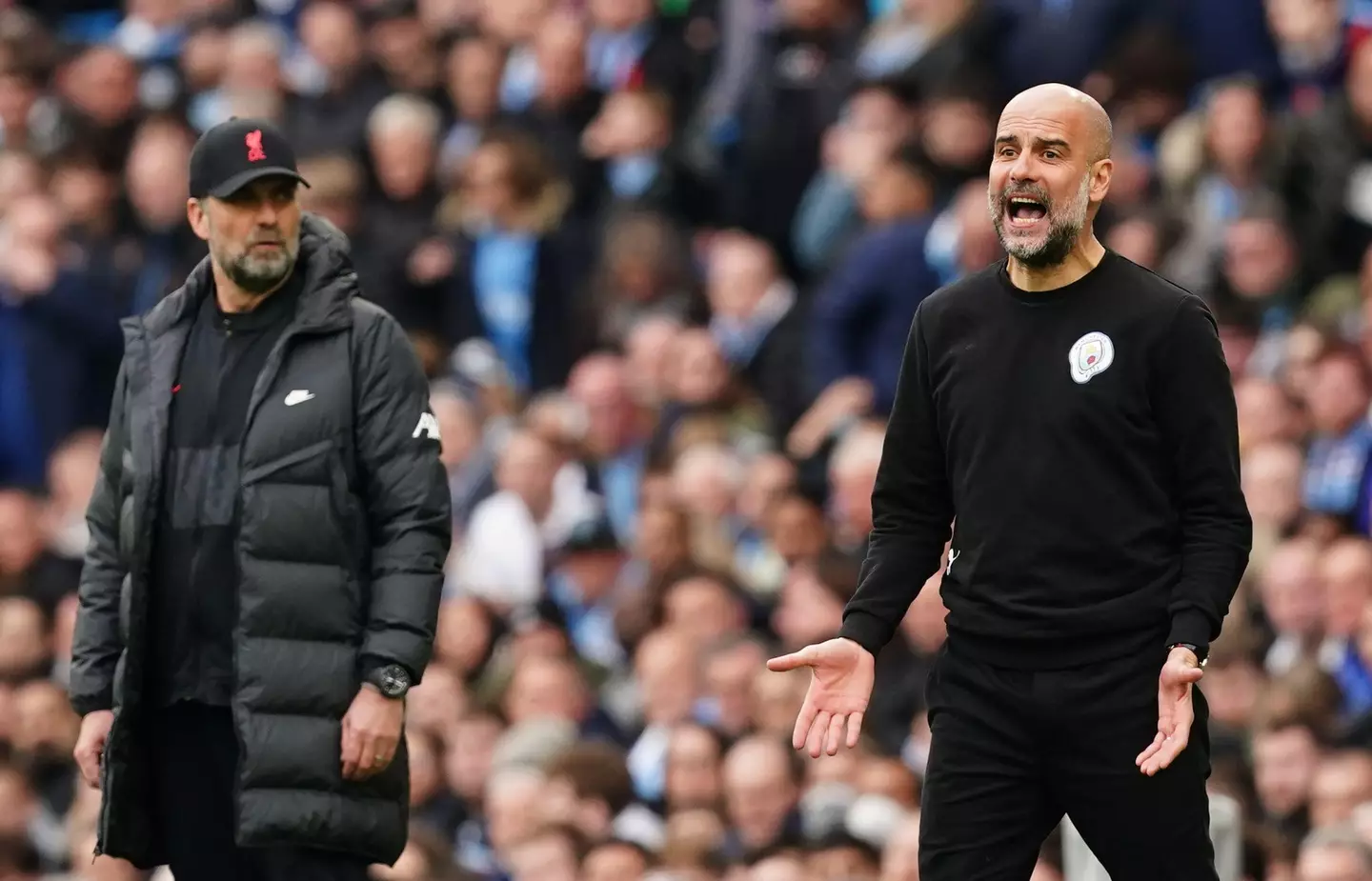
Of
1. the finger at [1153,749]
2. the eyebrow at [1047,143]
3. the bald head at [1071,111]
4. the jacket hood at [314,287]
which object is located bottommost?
the finger at [1153,749]

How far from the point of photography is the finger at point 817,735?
5.70 metres

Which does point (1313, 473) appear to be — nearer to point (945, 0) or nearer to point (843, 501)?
point (843, 501)

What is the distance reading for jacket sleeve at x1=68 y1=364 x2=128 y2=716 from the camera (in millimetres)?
6656

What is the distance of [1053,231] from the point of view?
5578mm

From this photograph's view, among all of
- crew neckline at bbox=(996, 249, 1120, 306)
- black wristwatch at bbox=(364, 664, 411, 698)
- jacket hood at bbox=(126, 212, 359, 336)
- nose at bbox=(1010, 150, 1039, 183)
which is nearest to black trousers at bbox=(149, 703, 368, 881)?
black wristwatch at bbox=(364, 664, 411, 698)

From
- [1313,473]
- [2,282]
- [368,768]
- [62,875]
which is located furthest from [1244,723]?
[2,282]

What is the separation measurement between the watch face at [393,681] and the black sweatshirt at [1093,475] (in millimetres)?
1339

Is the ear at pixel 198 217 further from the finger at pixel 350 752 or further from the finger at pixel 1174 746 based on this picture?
the finger at pixel 1174 746

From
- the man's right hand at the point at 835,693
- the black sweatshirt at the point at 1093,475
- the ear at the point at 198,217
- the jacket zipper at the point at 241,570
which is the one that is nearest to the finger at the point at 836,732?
the man's right hand at the point at 835,693

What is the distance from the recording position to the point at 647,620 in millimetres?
10969

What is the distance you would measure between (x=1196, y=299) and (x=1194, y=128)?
551 centimetres

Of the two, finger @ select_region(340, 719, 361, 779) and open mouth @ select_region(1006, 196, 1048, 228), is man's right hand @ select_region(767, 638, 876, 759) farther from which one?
finger @ select_region(340, 719, 361, 779)

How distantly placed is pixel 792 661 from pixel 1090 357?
819 millimetres

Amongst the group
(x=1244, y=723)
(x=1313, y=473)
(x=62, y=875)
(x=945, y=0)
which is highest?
(x=945, y=0)
